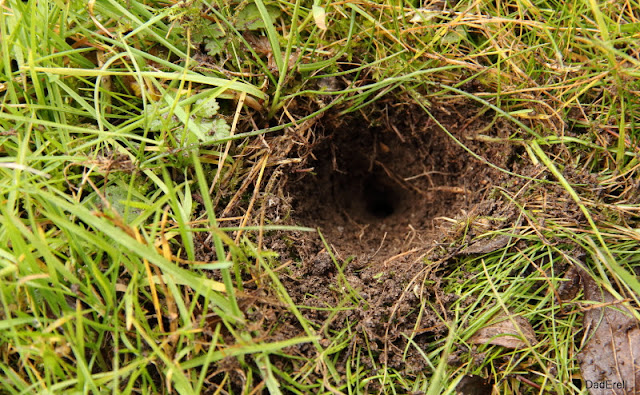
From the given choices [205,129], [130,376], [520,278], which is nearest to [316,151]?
[205,129]

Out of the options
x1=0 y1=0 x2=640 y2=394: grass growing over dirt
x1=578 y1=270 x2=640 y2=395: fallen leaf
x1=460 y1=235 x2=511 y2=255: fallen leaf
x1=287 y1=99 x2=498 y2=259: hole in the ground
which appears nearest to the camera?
x1=0 y1=0 x2=640 y2=394: grass growing over dirt

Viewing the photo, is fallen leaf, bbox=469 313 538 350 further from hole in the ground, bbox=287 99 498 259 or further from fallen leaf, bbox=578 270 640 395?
hole in the ground, bbox=287 99 498 259

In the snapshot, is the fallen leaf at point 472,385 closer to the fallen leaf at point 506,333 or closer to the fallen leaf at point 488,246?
the fallen leaf at point 506,333

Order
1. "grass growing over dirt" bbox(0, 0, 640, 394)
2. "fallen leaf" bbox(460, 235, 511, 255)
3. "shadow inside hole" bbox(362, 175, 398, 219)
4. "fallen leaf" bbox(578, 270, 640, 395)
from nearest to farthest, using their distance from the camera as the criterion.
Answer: "grass growing over dirt" bbox(0, 0, 640, 394) < "fallen leaf" bbox(578, 270, 640, 395) < "fallen leaf" bbox(460, 235, 511, 255) < "shadow inside hole" bbox(362, 175, 398, 219)

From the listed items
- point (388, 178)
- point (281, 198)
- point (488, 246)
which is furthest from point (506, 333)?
point (388, 178)

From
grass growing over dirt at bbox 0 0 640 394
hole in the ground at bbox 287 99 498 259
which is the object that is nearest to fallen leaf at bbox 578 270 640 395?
grass growing over dirt at bbox 0 0 640 394

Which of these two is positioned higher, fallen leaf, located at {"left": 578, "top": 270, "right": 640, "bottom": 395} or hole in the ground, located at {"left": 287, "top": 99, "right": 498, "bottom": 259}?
A: hole in the ground, located at {"left": 287, "top": 99, "right": 498, "bottom": 259}
